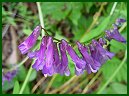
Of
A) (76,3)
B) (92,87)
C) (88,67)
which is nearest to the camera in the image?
(88,67)

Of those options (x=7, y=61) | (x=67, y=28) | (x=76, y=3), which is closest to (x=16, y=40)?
(x=7, y=61)

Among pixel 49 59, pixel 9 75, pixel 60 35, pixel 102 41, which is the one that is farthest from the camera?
pixel 60 35

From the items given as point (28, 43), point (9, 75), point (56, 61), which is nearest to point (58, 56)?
point (56, 61)

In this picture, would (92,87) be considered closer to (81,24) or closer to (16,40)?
(81,24)

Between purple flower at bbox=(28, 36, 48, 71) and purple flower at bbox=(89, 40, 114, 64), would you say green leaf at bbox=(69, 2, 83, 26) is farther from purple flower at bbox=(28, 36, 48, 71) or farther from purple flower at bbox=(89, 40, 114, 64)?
purple flower at bbox=(28, 36, 48, 71)

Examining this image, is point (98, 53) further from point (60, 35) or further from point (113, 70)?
point (60, 35)

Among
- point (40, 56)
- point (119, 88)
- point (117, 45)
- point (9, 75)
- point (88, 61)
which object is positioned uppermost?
point (40, 56)

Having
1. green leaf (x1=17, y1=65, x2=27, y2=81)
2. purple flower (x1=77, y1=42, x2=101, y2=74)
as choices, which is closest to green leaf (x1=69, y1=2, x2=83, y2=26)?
green leaf (x1=17, y1=65, x2=27, y2=81)

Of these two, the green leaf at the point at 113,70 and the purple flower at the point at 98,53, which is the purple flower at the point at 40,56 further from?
the green leaf at the point at 113,70
